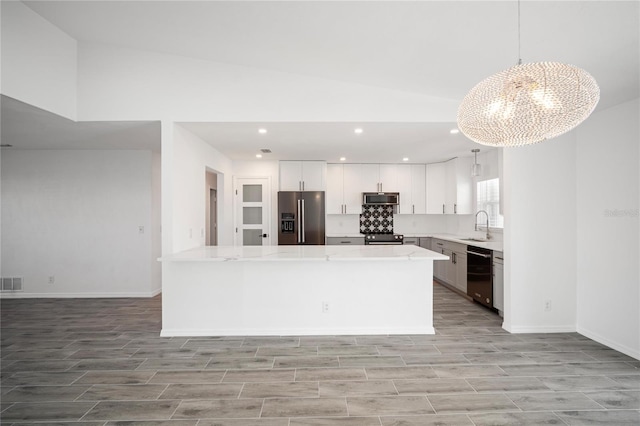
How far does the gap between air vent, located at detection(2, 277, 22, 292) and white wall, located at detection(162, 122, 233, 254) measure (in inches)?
129

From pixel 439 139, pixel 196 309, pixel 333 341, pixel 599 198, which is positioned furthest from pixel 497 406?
pixel 439 139

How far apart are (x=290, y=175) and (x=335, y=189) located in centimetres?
97

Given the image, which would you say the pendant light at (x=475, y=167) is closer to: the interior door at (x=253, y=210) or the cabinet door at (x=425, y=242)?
the cabinet door at (x=425, y=242)

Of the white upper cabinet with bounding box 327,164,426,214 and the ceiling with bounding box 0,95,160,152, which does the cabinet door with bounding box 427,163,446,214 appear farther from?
the ceiling with bounding box 0,95,160,152

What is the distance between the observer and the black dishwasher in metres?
4.27

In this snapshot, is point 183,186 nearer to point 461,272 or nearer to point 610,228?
point 461,272

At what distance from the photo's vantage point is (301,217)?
596cm

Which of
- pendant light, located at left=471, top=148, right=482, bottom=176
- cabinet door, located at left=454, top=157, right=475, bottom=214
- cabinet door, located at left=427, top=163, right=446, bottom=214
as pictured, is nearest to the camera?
pendant light, located at left=471, top=148, right=482, bottom=176

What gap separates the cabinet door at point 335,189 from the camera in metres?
6.52

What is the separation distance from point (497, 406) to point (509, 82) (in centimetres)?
206

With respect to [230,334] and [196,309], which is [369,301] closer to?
[230,334]

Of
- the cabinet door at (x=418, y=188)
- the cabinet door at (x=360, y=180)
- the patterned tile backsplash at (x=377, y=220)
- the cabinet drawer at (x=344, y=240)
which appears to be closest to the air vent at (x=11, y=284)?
the cabinet drawer at (x=344, y=240)

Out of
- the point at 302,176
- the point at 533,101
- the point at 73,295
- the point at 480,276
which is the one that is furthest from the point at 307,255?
the point at 73,295

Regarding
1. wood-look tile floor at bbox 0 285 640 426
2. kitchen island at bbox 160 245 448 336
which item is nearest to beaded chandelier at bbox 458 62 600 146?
wood-look tile floor at bbox 0 285 640 426
